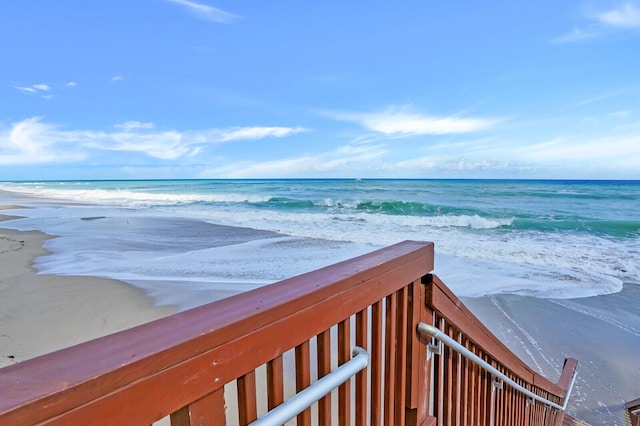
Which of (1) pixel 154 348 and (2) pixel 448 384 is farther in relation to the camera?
(2) pixel 448 384

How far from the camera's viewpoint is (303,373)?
95 centimetres

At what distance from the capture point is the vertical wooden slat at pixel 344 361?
1108 mm

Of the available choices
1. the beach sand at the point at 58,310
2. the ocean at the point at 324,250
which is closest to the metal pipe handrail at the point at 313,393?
the beach sand at the point at 58,310

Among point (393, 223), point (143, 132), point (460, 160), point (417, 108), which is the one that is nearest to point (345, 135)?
point (460, 160)

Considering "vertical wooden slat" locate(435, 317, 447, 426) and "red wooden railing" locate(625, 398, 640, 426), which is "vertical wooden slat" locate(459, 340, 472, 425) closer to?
"vertical wooden slat" locate(435, 317, 447, 426)

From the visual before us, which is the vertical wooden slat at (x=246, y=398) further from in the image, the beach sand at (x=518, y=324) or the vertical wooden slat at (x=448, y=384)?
the beach sand at (x=518, y=324)

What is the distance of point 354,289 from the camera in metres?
1.12

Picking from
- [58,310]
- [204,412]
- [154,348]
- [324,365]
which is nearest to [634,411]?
[324,365]

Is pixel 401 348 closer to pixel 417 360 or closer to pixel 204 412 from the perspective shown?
pixel 417 360

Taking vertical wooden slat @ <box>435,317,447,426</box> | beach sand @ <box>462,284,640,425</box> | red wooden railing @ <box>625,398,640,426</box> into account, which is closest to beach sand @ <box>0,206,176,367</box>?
vertical wooden slat @ <box>435,317,447,426</box>

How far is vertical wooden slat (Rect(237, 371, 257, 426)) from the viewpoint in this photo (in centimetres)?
77

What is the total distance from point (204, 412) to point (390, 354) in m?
0.86

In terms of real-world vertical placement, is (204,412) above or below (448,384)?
above

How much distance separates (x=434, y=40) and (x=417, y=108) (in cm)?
1033
